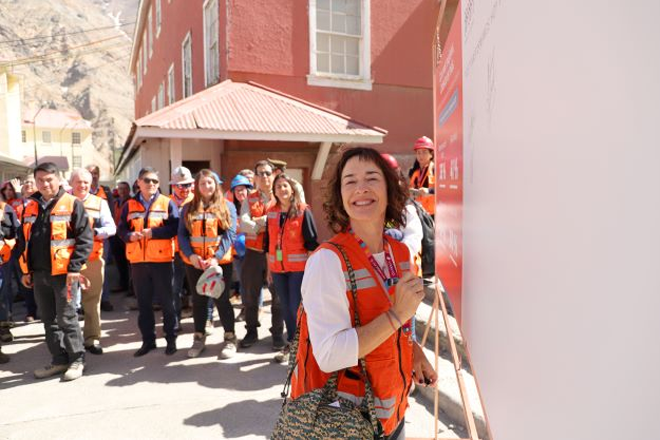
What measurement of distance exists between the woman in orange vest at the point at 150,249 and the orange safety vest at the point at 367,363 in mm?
4143

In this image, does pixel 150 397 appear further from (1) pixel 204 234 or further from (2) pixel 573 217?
(2) pixel 573 217

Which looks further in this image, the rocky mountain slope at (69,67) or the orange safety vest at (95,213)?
the rocky mountain slope at (69,67)

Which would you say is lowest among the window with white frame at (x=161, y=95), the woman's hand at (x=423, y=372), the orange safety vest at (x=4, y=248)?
the woman's hand at (x=423, y=372)

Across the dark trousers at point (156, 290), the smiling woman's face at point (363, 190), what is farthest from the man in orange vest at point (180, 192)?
the smiling woman's face at point (363, 190)

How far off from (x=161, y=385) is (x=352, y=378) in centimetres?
377

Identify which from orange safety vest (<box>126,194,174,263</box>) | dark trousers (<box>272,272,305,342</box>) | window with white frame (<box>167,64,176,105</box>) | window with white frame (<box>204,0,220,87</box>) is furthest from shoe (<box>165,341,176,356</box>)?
window with white frame (<box>167,64,176,105</box>)

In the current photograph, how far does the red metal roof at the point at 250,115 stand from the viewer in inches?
324

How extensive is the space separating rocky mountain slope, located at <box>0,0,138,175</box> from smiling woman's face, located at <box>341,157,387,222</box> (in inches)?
3321

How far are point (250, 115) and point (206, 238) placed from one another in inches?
151

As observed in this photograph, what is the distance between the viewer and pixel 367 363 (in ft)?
6.16

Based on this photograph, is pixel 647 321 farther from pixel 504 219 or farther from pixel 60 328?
pixel 60 328

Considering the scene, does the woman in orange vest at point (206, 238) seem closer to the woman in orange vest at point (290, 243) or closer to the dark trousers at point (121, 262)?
the woman in orange vest at point (290, 243)

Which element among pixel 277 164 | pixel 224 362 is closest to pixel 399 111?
pixel 277 164

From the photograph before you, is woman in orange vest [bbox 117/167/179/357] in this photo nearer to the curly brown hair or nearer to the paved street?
the paved street
